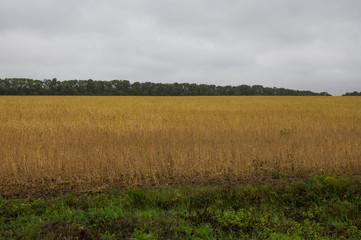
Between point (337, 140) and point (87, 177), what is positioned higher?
point (337, 140)

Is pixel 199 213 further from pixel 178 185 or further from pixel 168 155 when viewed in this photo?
pixel 168 155

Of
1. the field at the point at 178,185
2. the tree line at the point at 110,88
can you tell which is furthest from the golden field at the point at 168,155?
the tree line at the point at 110,88

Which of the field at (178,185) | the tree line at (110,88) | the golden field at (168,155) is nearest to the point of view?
the field at (178,185)

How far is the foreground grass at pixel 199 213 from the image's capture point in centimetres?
455

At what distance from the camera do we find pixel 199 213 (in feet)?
17.0

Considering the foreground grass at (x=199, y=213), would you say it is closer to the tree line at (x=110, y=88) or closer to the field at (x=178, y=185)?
the field at (x=178, y=185)

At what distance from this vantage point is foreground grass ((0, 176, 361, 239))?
4551 mm

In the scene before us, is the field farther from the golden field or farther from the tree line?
the tree line

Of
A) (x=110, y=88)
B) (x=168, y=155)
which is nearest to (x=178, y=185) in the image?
(x=168, y=155)

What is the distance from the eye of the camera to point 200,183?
7.26m

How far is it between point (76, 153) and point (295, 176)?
6.44 metres

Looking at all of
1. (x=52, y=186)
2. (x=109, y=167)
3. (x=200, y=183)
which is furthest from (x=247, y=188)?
(x=52, y=186)

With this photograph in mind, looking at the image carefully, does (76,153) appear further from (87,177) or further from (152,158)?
(152,158)

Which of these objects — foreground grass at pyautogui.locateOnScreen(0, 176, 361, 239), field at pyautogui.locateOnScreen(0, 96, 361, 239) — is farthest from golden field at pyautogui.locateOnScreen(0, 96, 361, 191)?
foreground grass at pyautogui.locateOnScreen(0, 176, 361, 239)
